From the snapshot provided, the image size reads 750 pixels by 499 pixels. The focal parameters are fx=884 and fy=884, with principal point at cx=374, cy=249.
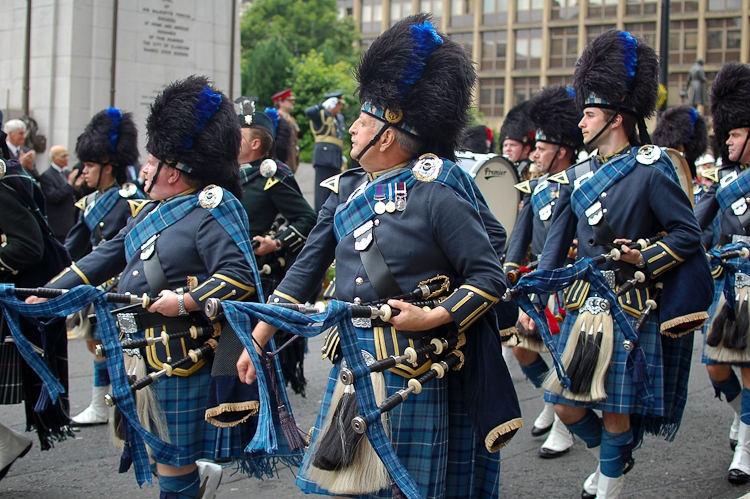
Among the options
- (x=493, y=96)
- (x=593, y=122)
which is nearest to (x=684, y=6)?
(x=493, y=96)

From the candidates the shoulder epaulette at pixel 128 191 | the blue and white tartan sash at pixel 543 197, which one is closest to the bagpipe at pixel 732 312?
the blue and white tartan sash at pixel 543 197

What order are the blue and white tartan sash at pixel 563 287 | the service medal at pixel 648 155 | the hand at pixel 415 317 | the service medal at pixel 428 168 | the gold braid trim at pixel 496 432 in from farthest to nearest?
the service medal at pixel 648 155 < the blue and white tartan sash at pixel 563 287 < the service medal at pixel 428 168 < the gold braid trim at pixel 496 432 < the hand at pixel 415 317

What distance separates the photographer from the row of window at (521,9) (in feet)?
174

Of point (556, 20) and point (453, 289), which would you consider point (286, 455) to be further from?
point (556, 20)

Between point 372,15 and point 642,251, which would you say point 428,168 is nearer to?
point 642,251

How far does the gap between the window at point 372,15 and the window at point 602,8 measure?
16.4 metres

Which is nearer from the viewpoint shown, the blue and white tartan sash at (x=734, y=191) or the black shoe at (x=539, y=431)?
the blue and white tartan sash at (x=734, y=191)

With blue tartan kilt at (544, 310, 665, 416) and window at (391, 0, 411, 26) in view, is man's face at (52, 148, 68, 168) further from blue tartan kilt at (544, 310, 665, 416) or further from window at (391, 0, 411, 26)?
window at (391, 0, 411, 26)

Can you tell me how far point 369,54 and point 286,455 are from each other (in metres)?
1.78

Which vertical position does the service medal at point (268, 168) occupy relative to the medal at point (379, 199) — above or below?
above

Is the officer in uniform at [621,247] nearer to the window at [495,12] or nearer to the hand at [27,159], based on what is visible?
the hand at [27,159]

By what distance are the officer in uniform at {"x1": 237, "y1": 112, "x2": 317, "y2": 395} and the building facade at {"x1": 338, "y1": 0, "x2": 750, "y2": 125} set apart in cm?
4823

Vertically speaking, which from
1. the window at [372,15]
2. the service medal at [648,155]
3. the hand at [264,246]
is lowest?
the hand at [264,246]

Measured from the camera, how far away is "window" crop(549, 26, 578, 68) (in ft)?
189
